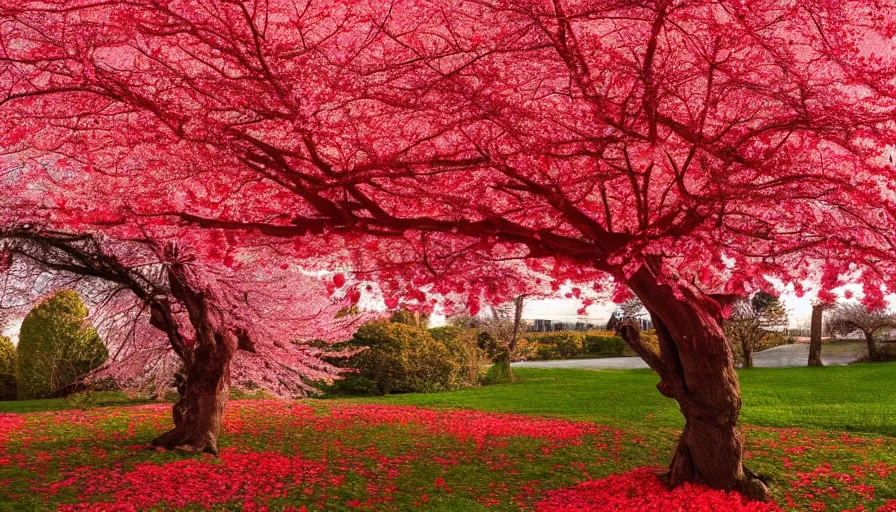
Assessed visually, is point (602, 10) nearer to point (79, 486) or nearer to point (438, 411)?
point (79, 486)

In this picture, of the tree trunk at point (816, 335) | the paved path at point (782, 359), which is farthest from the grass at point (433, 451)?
the paved path at point (782, 359)

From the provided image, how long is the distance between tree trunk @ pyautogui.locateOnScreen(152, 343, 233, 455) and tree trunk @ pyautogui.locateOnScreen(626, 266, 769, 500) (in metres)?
5.48

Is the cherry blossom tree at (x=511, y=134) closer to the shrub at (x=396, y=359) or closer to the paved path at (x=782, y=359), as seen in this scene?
the shrub at (x=396, y=359)

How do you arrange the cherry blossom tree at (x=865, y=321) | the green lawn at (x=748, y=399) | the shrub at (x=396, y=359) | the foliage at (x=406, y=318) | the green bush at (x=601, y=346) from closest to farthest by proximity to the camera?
the green lawn at (x=748, y=399) → the shrub at (x=396, y=359) → the cherry blossom tree at (x=865, y=321) → the foliage at (x=406, y=318) → the green bush at (x=601, y=346)

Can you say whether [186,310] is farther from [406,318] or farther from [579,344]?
[579,344]

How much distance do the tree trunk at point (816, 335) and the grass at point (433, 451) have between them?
22.3ft

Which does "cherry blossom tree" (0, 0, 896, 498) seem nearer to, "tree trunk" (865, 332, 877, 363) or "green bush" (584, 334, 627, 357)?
"tree trunk" (865, 332, 877, 363)

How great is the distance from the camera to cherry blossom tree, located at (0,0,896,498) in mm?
4629

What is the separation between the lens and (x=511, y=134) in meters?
5.32

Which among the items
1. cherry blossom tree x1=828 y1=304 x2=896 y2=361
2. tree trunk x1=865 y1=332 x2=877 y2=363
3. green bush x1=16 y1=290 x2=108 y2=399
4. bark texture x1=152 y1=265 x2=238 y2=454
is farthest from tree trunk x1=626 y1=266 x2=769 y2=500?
tree trunk x1=865 y1=332 x2=877 y2=363

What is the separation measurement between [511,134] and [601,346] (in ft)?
99.6

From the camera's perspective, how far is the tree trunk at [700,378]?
20.8 ft

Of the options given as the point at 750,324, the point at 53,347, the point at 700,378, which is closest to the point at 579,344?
the point at 750,324

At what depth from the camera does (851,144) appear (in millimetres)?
5379
